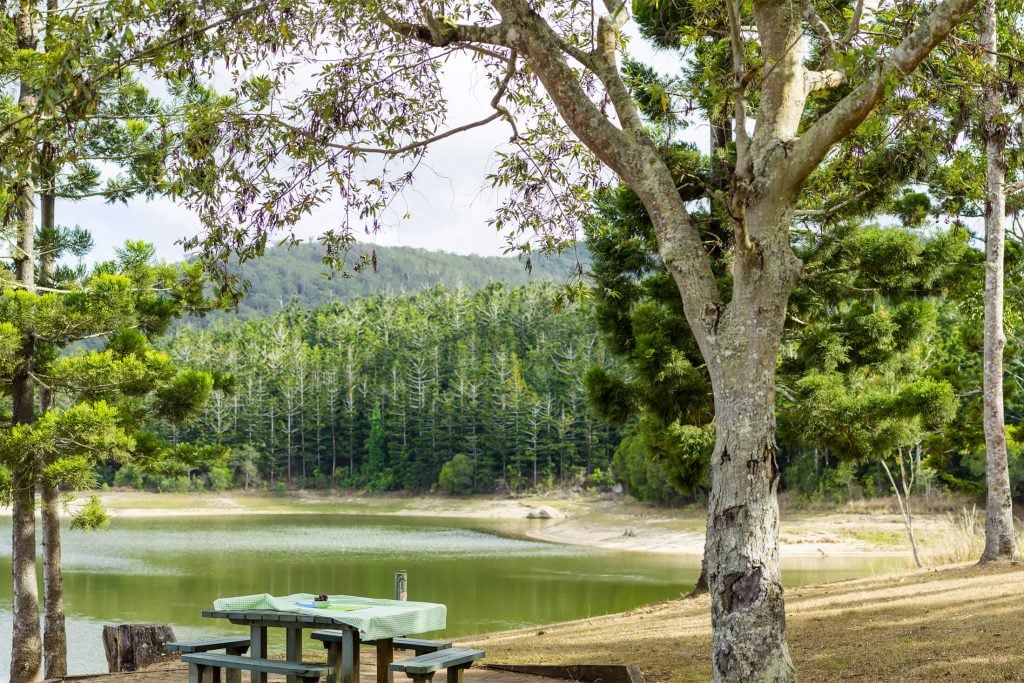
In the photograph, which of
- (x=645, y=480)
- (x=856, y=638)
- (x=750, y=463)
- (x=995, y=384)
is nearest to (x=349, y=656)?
(x=750, y=463)

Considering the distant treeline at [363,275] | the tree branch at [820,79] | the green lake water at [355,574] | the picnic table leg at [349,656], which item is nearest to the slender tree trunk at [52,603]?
the green lake water at [355,574]

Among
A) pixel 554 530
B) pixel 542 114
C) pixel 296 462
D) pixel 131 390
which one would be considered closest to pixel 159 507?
pixel 296 462

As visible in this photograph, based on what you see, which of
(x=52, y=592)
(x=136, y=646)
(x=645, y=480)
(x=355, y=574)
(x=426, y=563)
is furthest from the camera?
(x=645, y=480)

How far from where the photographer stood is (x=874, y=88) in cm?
431

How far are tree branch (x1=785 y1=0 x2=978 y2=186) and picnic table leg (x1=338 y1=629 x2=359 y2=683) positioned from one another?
9.64 feet

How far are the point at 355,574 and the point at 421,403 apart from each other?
113 feet

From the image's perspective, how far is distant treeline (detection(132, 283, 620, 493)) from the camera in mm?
51812

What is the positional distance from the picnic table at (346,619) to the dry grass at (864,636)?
1.84m

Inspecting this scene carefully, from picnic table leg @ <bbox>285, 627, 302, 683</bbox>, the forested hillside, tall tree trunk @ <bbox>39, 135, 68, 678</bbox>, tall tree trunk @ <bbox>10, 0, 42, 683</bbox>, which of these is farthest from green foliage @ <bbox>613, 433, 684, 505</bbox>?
the forested hillside

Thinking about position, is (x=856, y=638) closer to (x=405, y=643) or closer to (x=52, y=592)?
(x=405, y=643)

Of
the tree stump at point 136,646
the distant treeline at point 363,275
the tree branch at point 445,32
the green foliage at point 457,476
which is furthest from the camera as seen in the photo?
the distant treeline at point 363,275

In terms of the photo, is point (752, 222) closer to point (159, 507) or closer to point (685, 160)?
point (685, 160)

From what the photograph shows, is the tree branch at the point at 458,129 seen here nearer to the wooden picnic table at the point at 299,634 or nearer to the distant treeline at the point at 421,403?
the wooden picnic table at the point at 299,634

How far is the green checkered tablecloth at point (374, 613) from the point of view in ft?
14.6
